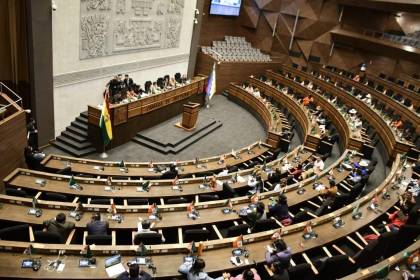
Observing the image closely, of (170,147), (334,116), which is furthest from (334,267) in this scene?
(334,116)

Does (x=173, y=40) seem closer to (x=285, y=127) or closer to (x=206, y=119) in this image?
(x=206, y=119)

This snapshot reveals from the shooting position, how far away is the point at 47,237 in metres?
4.50

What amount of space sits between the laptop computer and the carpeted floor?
5.05 metres

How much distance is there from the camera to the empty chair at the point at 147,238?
469 cm

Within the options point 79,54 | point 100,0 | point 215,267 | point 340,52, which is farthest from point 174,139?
point 340,52

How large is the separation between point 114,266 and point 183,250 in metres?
0.88

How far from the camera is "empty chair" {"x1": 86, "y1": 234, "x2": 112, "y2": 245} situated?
456cm

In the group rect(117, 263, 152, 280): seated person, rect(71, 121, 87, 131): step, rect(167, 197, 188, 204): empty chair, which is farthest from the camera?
rect(71, 121, 87, 131): step

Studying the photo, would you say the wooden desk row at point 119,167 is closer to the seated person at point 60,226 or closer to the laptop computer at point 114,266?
the seated person at point 60,226

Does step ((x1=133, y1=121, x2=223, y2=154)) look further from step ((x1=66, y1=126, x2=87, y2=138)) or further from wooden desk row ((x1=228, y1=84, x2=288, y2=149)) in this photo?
wooden desk row ((x1=228, y1=84, x2=288, y2=149))

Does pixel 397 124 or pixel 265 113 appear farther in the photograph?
pixel 265 113

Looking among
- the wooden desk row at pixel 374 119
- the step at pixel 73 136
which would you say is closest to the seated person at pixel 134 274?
the step at pixel 73 136

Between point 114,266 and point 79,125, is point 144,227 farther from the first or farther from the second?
point 79,125

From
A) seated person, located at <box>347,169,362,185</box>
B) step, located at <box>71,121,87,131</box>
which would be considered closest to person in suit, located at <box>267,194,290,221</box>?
seated person, located at <box>347,169,362,185</box>
